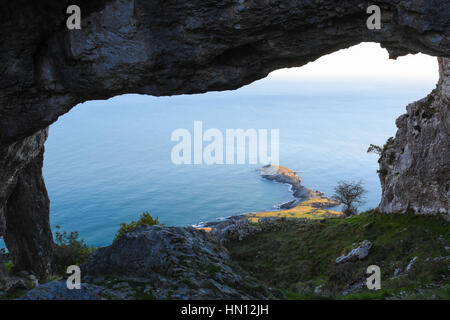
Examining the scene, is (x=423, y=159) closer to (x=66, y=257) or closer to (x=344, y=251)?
(x=344, y=251)

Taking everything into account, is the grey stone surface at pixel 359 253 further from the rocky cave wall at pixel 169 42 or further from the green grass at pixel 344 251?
the rocky cave wall at pixel 169 42

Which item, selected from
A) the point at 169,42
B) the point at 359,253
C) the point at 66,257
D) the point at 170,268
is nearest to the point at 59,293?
the point at 170,268

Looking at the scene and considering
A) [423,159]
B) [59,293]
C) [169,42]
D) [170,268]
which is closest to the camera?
[59,293]

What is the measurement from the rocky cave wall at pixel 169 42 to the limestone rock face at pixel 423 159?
14.5 metres

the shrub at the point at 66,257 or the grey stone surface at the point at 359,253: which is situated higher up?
the grey stone surface at the point at 359,253

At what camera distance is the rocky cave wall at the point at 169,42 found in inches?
571

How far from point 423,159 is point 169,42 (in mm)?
25970

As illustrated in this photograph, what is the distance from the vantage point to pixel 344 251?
31.8m

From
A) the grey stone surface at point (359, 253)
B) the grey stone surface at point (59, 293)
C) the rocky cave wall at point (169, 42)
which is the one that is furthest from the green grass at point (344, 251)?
the rocky cave wall at point (169, 42)

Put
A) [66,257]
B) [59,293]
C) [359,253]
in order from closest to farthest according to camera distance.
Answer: [59,293], [359,253], [66,257]

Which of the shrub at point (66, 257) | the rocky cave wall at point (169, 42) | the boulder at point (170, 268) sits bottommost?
the shrub at point (66, 257)

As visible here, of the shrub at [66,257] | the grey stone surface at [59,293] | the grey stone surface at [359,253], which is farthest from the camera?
the shrub at [66,257]

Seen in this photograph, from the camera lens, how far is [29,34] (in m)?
15.4
